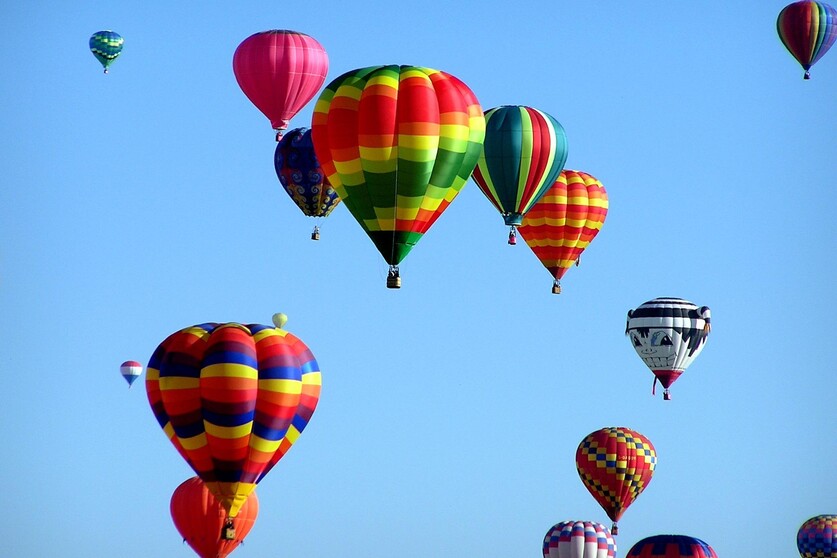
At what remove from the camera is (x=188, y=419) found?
141ft

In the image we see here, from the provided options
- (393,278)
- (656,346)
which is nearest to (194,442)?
(393,278)

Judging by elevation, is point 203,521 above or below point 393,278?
below

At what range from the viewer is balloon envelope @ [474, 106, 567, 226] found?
48.5 meters

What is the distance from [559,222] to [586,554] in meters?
11.8

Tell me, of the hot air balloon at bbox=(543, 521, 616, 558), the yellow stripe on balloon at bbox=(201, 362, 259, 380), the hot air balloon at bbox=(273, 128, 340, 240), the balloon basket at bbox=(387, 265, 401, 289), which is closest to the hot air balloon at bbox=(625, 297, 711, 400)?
the hot air balloon at bbox=(543, 521, 616, 558)

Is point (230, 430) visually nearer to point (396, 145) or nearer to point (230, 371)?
point (230, 371)

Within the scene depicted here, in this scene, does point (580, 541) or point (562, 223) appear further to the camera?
point (580, 541)

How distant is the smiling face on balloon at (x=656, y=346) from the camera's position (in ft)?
181

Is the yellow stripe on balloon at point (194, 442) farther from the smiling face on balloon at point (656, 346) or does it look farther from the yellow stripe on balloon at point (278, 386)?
the smiling face on balloon at point (656, 346)

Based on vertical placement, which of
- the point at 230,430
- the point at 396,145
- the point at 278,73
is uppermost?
the point at 278,73

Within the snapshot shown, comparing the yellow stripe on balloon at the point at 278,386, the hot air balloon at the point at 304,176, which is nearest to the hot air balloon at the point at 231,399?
the yellow stripe on balloon at the point at 278,386

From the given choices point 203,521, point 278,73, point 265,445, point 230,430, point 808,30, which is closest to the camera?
point 230,430

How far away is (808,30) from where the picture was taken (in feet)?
201

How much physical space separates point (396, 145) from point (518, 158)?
23.0ft
